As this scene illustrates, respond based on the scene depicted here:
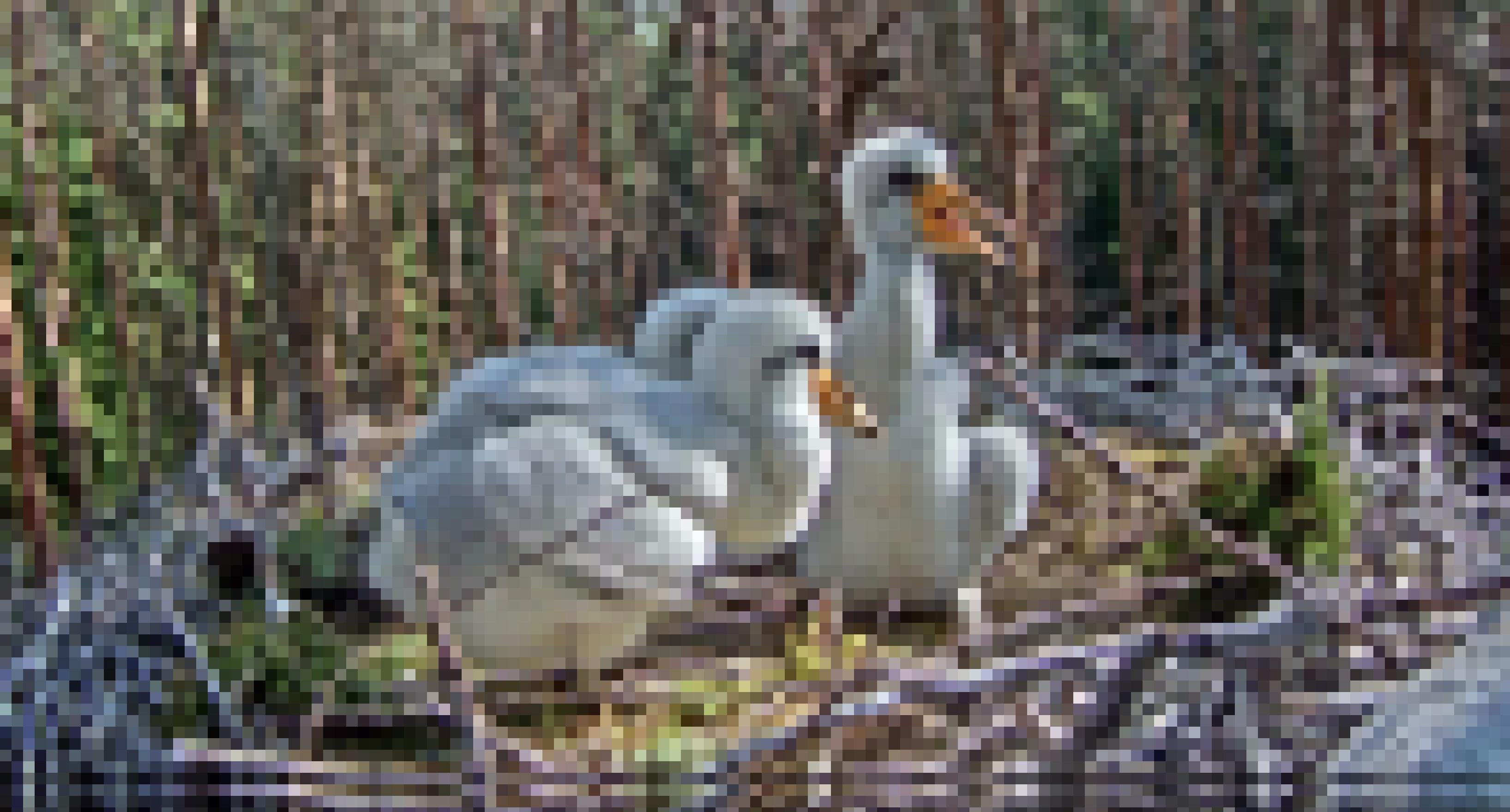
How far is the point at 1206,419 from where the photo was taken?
3.48 feet

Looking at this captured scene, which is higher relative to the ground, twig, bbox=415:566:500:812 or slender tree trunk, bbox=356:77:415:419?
slender tree trunk, bbox=356:77:415:419

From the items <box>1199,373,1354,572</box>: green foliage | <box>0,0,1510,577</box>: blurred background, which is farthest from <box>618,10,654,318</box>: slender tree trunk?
<box>1199,373,1354,572</box>: green foliage

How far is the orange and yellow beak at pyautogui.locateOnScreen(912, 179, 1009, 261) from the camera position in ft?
3.30

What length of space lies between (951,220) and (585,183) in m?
0.29

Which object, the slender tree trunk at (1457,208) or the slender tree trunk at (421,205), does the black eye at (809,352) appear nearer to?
the slender tree trunk at (421,205)

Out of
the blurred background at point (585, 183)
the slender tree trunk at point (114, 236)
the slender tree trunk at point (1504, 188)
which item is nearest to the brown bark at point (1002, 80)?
the blurred background at point (585, 183)

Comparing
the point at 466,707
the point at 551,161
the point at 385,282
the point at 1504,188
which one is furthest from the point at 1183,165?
the point at 466,707

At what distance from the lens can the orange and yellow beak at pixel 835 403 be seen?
0.96m

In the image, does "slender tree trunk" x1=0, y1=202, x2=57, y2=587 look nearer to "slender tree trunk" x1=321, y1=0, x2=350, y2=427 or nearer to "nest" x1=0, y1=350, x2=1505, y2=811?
"nest" x1=0, y1=350, x2=1505, y2=811

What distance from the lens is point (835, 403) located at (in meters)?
0.96

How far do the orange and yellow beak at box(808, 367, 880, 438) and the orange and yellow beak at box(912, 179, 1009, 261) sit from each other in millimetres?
116

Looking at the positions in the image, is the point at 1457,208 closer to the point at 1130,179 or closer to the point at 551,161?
the point at 1130,179

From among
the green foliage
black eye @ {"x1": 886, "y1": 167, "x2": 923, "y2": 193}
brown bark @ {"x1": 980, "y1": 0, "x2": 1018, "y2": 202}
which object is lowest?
the green foliage

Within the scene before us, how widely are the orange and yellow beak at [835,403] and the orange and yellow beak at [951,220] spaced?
0.38ft
